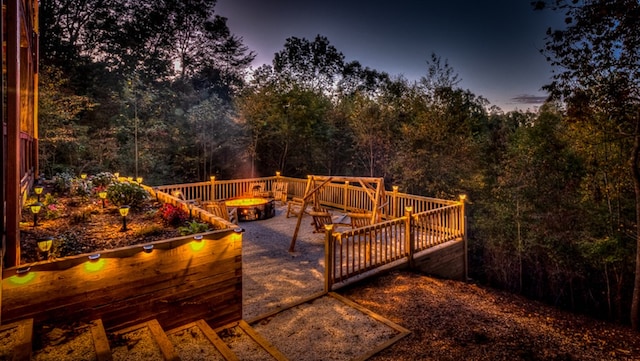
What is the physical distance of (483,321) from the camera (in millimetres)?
4227

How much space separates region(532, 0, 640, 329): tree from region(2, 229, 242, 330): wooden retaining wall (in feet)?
23.7

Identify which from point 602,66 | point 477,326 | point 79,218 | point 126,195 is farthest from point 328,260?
point 602,66

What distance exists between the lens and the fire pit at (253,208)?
9.22 m

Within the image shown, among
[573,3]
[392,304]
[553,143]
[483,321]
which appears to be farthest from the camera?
[553,143]

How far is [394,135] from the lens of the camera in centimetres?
1448

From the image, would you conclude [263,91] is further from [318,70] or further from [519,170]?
[519,170]

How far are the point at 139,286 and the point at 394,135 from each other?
12.7m

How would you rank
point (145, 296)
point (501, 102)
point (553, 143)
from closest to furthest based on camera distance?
point (145, 296) → point (553, 143) → point (501, 102)

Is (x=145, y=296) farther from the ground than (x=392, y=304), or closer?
farther from the ground

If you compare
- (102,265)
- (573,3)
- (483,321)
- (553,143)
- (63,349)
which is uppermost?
(573,3)

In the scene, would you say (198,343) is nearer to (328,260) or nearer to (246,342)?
(246,342)

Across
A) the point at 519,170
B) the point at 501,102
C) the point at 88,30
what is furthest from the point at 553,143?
the point at 88,30

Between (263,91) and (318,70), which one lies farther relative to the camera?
(318,70)

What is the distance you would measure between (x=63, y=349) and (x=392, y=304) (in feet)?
12.0
